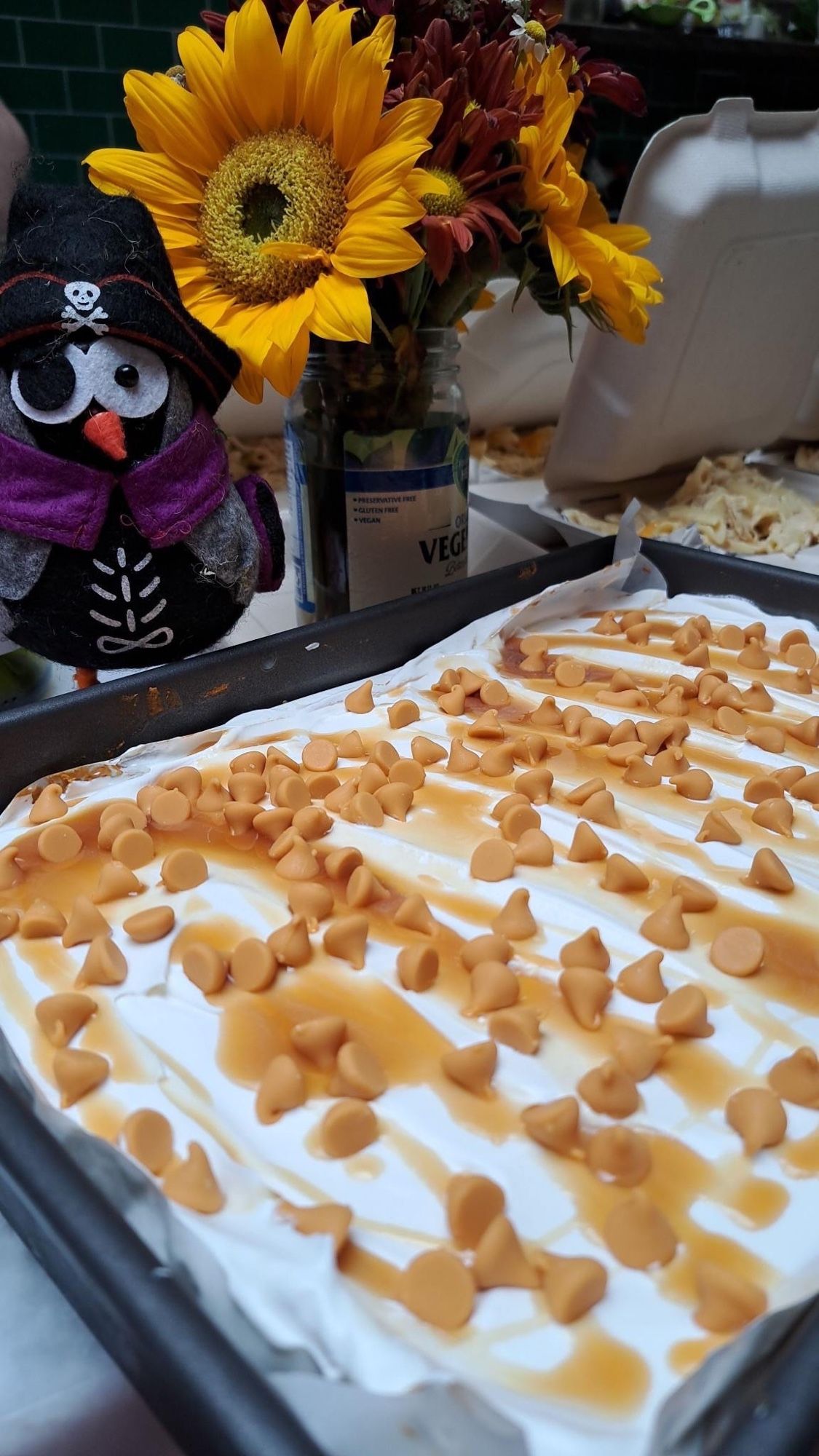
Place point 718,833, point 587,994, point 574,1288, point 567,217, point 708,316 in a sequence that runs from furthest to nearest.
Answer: point 708,316 → point 567,217 → point 718,833 → point 587,994 → point 574,1288

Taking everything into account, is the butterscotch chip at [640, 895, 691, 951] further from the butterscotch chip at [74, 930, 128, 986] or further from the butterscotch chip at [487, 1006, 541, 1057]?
the butterscotch chip at [74, 930, 128, 986]

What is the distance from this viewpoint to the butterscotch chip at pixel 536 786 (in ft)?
1.78

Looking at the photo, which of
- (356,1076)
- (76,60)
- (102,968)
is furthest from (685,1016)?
(76,60)

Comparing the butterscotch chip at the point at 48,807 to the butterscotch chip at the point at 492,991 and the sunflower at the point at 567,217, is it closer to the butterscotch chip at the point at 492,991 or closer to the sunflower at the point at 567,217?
the butterscotch chip at the point at 492,991

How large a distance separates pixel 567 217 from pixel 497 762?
33cm

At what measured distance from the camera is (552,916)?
460 millimetres

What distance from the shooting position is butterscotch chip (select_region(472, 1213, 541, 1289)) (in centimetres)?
30

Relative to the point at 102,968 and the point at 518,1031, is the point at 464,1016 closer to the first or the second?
the point at 518,1031

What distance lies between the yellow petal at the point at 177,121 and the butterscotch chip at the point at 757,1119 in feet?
1.73

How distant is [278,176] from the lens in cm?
55

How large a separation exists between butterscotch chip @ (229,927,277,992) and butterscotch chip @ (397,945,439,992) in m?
0.05

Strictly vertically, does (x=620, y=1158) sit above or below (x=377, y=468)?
below

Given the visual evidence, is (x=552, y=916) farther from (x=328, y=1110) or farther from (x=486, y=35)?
(x=486, y=35)

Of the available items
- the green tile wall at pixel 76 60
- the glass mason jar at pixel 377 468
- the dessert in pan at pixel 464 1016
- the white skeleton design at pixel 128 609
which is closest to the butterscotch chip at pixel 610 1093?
the dessert in pan at pixel 464 1016
